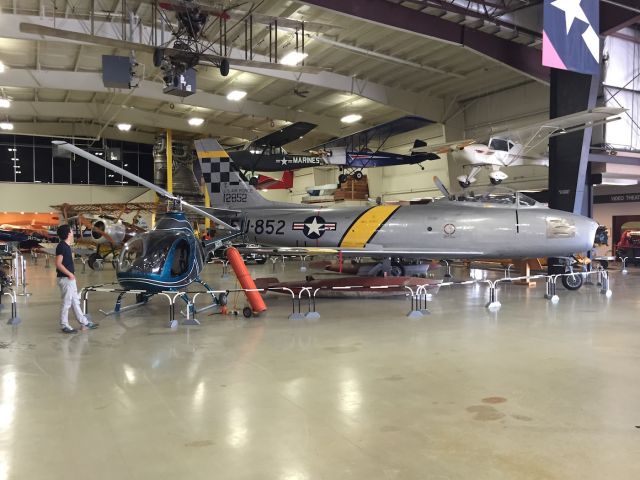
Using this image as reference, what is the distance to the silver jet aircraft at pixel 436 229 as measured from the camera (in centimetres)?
996

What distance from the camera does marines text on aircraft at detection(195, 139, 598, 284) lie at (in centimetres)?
996

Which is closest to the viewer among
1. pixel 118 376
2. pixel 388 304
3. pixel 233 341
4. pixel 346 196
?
pixel 118 376

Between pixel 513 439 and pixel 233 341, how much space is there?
3835 mm

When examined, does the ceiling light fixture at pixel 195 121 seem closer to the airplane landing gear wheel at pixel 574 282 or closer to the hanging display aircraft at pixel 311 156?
the hanging display aircraft at pixel 311 156

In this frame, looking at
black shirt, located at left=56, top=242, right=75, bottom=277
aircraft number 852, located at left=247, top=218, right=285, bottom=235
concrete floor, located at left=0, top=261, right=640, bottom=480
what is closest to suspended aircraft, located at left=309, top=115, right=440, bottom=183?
aircraft number 852, located at left=247, top=218, right=285, bottom=235

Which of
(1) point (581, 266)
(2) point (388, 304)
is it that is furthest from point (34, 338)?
(1) point (581, 266)

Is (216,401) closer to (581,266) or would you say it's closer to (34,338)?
(34,338)

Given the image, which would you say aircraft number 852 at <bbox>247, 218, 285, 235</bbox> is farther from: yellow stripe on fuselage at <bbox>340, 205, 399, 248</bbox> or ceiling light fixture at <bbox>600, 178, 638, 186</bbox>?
ceiling light fixture at <bbox>600, 178, 638, 186</bbox>

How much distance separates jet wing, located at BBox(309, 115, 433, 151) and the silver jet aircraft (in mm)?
9779

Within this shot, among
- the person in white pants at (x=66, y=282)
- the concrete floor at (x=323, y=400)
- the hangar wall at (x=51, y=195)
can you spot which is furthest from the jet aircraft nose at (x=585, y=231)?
the hangar wall at (x=51, y=195)

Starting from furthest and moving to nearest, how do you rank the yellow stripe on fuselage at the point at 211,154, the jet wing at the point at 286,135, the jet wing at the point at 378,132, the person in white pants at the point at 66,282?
the jet wing at the point at 378,132
the jet wing at the point at 286,135
the yellow stripe on fuselage at the point at 211,154
the person in white pants at the point at 66,282

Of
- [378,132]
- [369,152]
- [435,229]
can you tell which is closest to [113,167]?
[435,229]

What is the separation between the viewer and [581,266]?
39.9ft

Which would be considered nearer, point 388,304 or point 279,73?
point 388,304
